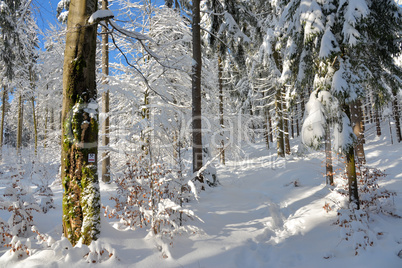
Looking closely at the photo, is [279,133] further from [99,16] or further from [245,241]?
[99,16]

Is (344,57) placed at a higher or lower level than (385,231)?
higher

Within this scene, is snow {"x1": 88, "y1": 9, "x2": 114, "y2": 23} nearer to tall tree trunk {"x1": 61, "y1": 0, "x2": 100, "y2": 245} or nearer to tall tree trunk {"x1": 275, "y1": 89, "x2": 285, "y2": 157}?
tall tree trunk {"x1": 61, "y1": 0, "x2": 100, "y2": 245}

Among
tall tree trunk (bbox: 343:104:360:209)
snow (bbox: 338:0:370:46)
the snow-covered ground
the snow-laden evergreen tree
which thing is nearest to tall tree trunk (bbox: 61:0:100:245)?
the snow-covered ground

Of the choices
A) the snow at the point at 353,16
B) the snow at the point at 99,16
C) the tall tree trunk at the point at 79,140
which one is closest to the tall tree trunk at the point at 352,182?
the snow at the point at 353,16

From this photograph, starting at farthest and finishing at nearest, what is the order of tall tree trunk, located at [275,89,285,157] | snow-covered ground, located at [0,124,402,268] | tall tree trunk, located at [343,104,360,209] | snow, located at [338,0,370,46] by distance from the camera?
tall tree trunk, located at [275,89,285,157] < tall tree trunk, located at [343,104,360,209] < snow, located at [338,0,370,46] < snow-covered ground, located at [0,124,402,268]

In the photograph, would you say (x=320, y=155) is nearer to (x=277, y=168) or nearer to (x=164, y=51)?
(x=277, y=168)

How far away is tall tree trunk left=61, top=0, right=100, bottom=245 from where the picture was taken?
3.23 meters

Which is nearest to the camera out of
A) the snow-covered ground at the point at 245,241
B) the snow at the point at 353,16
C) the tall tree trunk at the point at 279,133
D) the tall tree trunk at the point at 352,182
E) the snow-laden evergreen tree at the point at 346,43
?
the snow-covered ground at the point at 245,241

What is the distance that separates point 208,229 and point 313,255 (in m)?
1.92

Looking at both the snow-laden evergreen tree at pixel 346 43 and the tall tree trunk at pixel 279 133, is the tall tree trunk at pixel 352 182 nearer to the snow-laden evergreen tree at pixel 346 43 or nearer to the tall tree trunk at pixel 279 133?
the snow-laden evergreen tree at pixel 346 43

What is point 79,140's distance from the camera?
3.24m

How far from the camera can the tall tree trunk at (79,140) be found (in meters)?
3.23

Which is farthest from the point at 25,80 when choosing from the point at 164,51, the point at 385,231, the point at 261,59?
the point at 385,231

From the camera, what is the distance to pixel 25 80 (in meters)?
16.5
